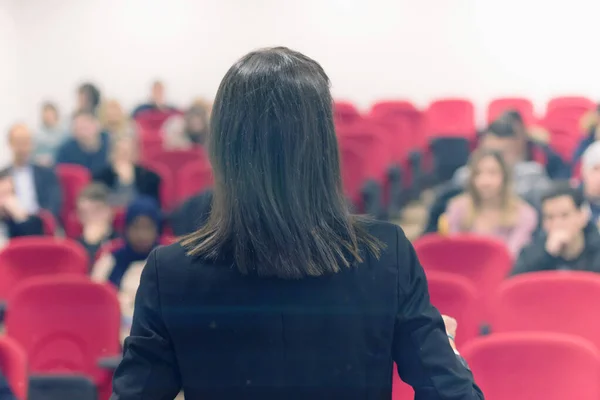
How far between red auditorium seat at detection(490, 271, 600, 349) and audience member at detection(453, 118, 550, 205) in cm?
182

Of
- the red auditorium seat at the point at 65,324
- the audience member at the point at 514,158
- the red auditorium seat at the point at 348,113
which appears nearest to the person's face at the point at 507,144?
the audience member at the point at 514,158

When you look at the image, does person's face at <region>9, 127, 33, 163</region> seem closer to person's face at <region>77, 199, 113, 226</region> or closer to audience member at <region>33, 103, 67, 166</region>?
person's face at <region>77, 199, 113, 226</region>

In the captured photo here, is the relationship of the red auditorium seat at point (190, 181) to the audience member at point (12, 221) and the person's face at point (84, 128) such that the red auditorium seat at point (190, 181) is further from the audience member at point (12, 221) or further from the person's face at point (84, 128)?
the person's face at point (84, 128)

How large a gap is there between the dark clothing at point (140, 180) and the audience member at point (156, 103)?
11.8 ft

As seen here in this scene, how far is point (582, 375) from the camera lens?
1.96 m

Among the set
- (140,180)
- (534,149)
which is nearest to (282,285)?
(140,180)

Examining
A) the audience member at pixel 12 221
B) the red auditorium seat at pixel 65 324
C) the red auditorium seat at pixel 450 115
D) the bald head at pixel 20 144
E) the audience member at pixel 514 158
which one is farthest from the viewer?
the red auditorium seat at pixel 450 115

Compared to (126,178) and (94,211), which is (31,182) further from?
(94,211)

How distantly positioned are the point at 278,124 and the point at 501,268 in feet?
8.20

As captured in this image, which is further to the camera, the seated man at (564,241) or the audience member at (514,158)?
the audience member at (514,158)

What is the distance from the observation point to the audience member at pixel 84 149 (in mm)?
6242

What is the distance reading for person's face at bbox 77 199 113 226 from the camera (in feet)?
Answer: 14.1

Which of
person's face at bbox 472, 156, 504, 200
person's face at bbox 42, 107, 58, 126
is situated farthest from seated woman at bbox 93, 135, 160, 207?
person's face at bbox 42, 107, 58, 126

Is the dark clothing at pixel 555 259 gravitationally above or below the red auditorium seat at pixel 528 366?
below
